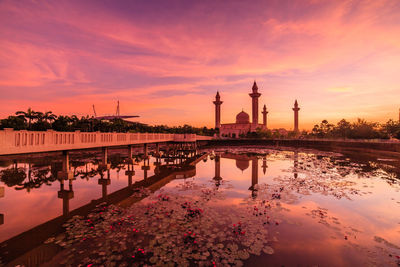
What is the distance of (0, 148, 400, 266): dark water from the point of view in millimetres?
8023

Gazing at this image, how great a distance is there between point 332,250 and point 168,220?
8064mm

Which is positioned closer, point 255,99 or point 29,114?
point 29,114

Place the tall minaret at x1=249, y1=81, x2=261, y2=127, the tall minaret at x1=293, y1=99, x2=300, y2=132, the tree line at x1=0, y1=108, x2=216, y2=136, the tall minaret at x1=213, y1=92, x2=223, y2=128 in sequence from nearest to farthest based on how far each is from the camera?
the tree line at x1=0, y1=108, x2=216, y2=136
the tall minaret at x1=249, y1=81, x2=261, y2=127
the tall minaret at x1=213, y1=92, x2=223, y2=128
the tall minaret at x1=293, y1=99, x2=300, y2=132

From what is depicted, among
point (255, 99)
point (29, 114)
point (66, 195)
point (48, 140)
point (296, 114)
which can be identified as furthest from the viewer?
point (296, 114)

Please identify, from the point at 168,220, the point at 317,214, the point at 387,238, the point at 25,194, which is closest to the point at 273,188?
the point at 317,214

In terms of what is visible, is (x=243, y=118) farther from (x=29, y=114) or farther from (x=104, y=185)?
(x=104, y=185)

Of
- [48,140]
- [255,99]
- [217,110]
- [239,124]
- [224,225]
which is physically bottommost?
[224,225]

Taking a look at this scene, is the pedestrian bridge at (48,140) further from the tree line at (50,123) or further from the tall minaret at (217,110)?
the tall minaret at (217,110)

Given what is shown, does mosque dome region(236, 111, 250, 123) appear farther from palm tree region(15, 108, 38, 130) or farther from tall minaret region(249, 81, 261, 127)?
palm tree region(15, 108, 38, 130)

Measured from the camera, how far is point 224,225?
10859mm

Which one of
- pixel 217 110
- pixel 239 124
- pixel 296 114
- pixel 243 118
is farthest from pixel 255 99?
pixel 296 114

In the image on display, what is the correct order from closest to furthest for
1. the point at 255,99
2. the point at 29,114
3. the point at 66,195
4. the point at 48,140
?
the point at 66,195 < the point at 48,140 < the point at 29,114 < the point at 255,99

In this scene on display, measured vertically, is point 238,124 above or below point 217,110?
below

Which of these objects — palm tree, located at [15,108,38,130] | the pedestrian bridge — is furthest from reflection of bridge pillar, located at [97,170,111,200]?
palm tree, located at [15,108,38,130]
